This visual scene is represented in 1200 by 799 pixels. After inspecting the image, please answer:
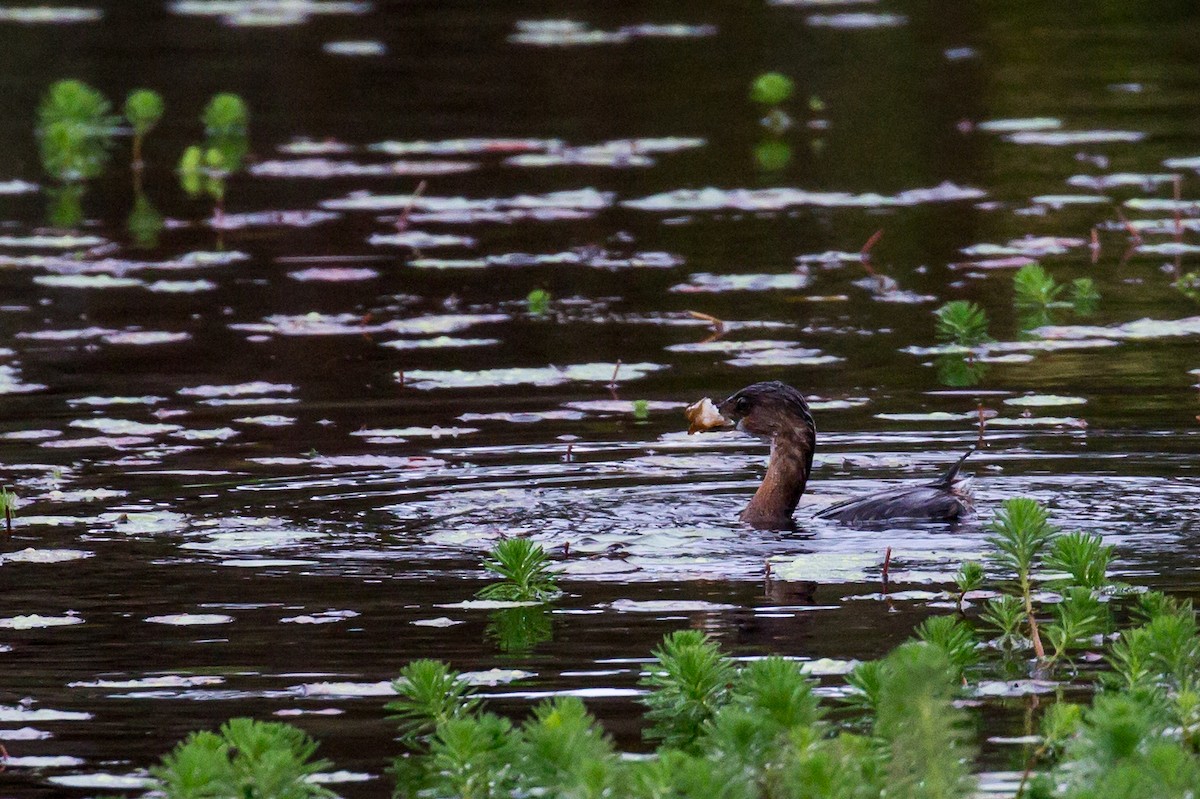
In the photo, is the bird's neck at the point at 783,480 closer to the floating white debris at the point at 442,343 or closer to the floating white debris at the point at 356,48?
the floating white debris at the point at 442,343

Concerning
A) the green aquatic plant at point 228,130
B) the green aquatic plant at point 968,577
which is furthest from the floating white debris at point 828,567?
the green aquatic plant at point 228,130

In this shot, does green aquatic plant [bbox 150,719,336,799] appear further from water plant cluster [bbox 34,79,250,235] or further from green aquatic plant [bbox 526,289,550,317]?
water plant cluster [bbox 34,79,250,235]

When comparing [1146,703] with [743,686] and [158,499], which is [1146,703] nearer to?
[743,686]

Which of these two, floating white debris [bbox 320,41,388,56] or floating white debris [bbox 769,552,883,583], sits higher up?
floating white debris [bbox 320,41,388,56]

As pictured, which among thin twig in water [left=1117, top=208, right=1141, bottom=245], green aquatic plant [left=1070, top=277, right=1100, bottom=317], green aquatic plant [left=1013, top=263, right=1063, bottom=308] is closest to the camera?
green aquatic plant [left=1013, top=263, right=1063, bottom=308]

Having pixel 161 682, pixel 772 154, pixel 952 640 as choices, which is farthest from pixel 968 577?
pixel 772 154

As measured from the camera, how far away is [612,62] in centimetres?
2388

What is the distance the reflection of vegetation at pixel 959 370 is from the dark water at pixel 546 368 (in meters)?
0.07

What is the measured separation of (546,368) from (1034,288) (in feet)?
8.56

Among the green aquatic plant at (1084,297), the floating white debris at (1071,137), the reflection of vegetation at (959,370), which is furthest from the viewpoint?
the floating white debris at (1071,137)

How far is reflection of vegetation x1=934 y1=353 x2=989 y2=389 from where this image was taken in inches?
437

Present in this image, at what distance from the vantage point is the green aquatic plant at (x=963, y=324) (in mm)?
11305

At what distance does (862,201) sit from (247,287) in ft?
15.3

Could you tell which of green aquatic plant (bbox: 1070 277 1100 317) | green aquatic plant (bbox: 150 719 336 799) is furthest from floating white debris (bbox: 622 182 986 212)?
green aquatic plant (bbox: 150 719 336 799)
